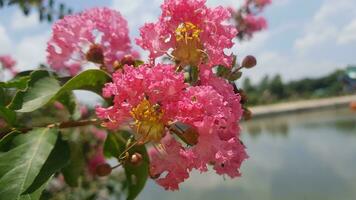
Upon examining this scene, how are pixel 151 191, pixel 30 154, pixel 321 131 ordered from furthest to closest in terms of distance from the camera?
1. pixel 321 131
2. pixel 151 191
3. pixel 30 154

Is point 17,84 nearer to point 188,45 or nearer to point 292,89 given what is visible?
point 188,45

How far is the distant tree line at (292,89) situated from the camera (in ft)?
54.9

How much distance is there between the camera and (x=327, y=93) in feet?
57.4

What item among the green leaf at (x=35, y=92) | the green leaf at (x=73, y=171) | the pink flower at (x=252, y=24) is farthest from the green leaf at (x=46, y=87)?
the pink flower at (x=252, y=24)

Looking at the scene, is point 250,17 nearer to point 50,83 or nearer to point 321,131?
point 50,83

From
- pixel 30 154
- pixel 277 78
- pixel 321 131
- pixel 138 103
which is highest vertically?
pixel 138 103

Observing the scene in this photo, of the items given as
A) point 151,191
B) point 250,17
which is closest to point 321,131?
point 151,191

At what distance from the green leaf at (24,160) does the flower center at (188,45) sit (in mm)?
206

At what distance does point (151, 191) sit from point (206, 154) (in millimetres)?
4634

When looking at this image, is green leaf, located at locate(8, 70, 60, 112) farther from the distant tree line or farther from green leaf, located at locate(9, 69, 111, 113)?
the distant tree line

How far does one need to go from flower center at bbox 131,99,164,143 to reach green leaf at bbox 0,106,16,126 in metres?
0.21

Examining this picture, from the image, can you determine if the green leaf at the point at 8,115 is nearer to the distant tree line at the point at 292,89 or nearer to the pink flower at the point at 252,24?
the pink flower at the point at 252,24

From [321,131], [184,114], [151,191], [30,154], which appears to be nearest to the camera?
[184,114]

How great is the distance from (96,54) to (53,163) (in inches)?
8.3
